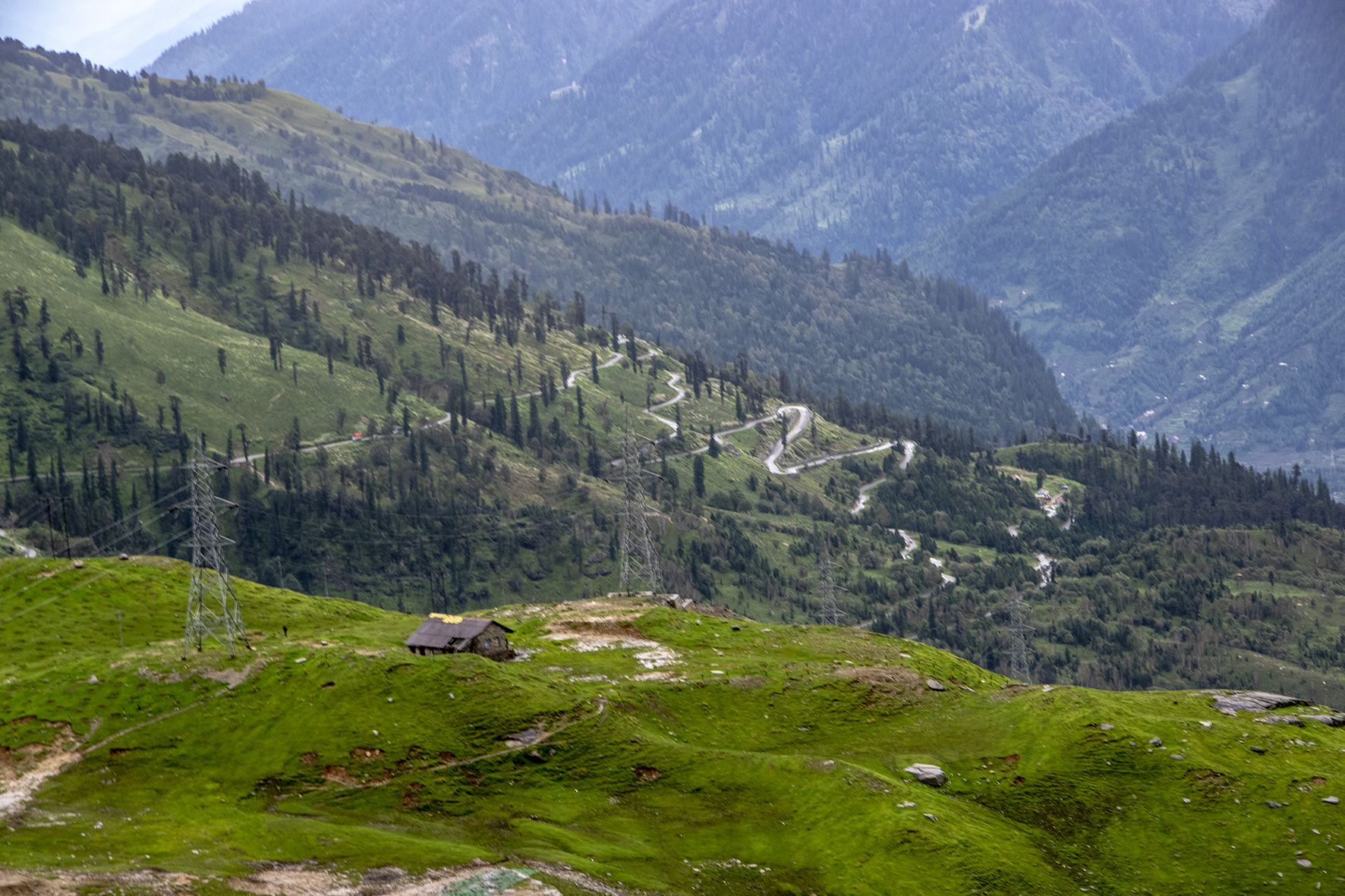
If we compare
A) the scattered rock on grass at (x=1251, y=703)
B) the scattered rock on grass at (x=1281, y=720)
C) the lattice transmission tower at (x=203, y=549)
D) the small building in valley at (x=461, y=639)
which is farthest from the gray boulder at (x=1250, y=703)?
the lattice transmission tower at (x=203, y=549)

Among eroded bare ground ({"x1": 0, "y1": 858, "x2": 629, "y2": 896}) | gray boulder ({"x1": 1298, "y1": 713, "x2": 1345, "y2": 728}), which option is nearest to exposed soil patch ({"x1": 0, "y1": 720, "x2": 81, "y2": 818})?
eroded bare ground ({"x1": 0, "y1": 858, "x2": 629, "y2": 896})

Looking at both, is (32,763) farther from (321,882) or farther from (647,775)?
(647,775)

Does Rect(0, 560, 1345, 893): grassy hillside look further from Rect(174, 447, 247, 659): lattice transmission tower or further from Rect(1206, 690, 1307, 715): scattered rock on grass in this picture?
Rect(174, 447, 247, 659): lattice transmission tower

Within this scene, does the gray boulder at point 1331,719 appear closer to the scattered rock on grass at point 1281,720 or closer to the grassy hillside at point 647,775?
the scattered rock on grass at point 1281,720

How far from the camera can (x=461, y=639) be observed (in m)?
115

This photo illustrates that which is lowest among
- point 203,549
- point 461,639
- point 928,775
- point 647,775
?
point 928,775

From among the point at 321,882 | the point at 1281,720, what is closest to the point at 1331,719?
the point at 1281,720

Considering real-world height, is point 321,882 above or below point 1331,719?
below

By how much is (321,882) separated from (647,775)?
28.4 meters

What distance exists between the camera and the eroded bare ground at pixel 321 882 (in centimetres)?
6656

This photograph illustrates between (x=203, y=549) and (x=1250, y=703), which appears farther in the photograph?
(x=203, y=549)

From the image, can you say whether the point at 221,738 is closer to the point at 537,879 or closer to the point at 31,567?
the point at 537,879

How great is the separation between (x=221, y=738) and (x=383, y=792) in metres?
15.7

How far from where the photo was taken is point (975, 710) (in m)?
107
